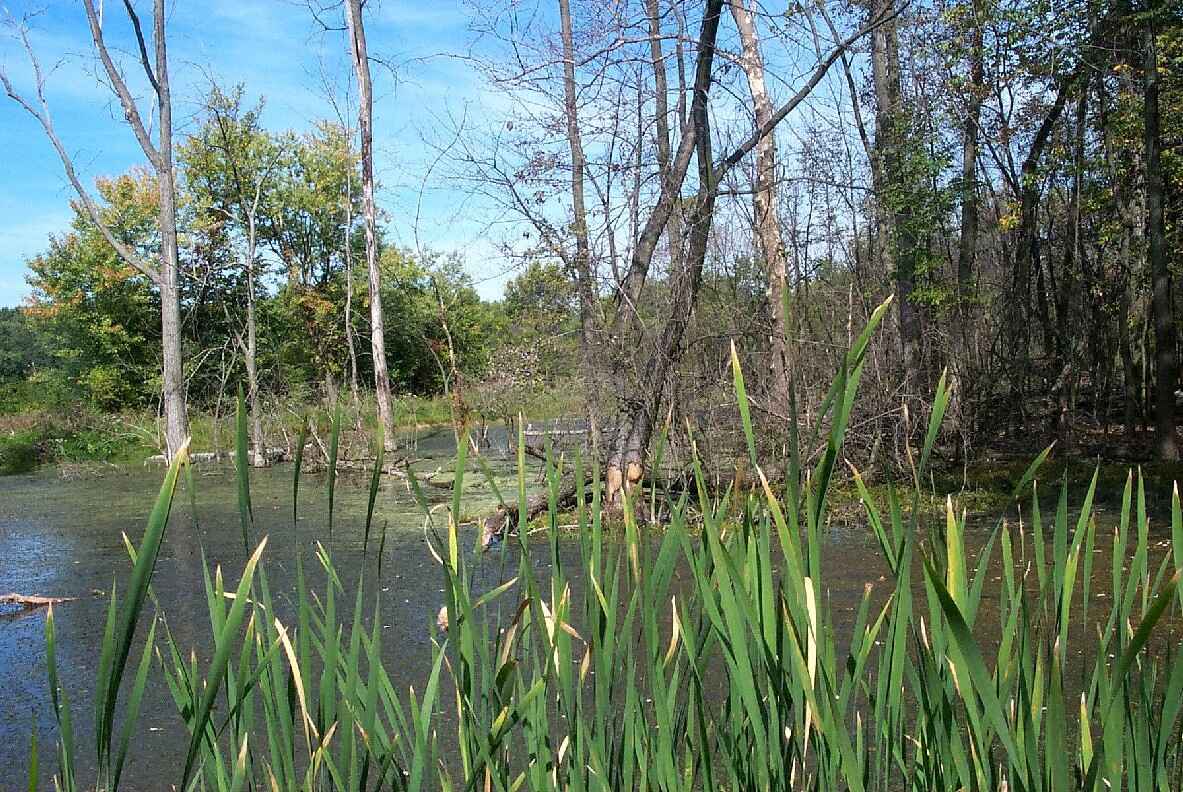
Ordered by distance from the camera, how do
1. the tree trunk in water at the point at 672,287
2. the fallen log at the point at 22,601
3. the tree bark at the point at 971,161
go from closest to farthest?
the fallen log at the point at 22,601 → the tree trunk in water at the point at 672,287 → the tree bark at the point at 971,161

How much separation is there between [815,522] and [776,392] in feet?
15.5

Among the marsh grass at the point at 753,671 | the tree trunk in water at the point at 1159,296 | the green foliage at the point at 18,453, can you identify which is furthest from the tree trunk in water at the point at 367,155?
the marsh grass at the point at 753,671

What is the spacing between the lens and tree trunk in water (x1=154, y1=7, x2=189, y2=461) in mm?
11609

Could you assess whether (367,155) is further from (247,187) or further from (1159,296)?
(247,187)

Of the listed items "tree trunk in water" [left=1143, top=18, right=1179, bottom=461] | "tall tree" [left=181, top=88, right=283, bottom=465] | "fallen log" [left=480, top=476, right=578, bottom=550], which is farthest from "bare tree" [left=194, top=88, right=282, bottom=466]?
"tree trunk in water" [left=1143, top=18, right=1179, bottom=461]

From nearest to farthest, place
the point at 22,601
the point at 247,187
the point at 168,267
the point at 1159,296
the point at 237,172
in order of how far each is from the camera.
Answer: the point at 22,601 < the point at 1159,296 < the point at 168,267 < the point at 237,172 < the point at 247,187

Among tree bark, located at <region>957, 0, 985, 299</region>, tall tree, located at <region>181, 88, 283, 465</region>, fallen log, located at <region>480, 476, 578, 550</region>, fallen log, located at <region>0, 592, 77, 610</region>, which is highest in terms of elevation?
tall tree, located at <region>181, 88, 283, 465</region>

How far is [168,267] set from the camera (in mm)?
11812

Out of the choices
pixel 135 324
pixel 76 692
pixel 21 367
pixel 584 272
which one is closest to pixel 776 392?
pixel 584 272

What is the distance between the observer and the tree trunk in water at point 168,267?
11.6 m

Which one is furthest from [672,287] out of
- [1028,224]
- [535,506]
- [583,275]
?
[1028,224]

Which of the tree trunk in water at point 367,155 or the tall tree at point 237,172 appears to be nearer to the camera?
the tree trunk in water at point 367,155

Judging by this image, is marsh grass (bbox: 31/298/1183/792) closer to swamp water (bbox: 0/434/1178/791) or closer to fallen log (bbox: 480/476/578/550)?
swamp water (bbox: 0/434/1178/791)

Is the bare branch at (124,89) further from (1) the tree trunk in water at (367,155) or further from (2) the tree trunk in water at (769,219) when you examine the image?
(2) the tree trunk in water at (769,219)
